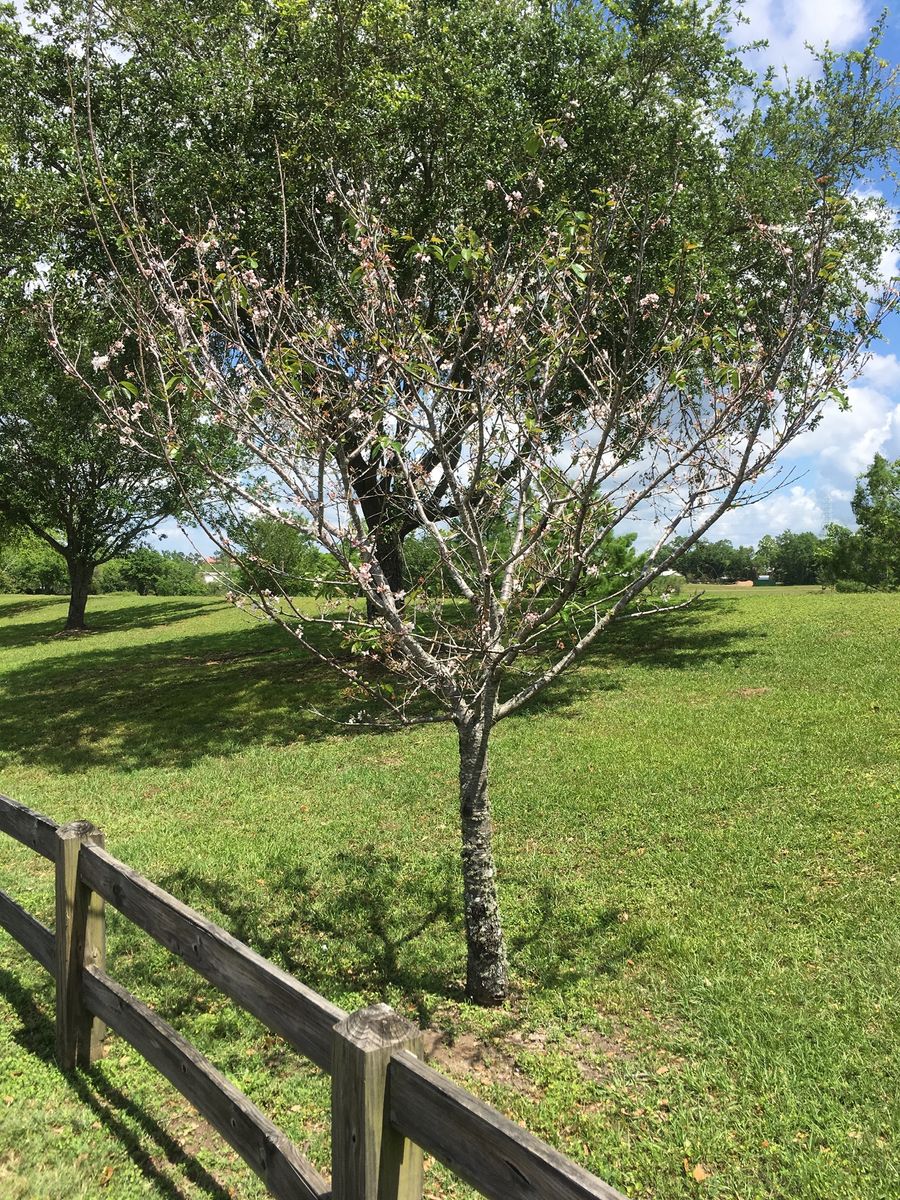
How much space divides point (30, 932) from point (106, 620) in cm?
2863

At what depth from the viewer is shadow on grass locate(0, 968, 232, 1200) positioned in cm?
373

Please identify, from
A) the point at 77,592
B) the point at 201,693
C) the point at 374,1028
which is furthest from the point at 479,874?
the point at 77,592

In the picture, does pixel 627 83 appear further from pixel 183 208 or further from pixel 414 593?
pixel 414 593

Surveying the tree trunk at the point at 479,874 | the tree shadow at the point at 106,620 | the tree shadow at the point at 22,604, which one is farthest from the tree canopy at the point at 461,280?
the tree shadow at the point at 22,604

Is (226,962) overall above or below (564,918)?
above

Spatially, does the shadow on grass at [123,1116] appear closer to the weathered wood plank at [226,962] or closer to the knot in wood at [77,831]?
the weathered wood plank at [226,962]

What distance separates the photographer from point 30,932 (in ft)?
16.0

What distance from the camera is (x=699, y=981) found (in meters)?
5.48

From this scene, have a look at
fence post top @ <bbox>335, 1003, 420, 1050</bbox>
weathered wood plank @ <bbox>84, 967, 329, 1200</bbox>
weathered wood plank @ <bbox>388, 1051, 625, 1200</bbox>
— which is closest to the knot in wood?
weathered wood plank @ <bbox>84, 967, 329, 1200</bbox>

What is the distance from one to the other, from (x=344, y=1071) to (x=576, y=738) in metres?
9.20

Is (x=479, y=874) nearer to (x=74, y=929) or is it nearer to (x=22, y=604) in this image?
(x=74, y=929)

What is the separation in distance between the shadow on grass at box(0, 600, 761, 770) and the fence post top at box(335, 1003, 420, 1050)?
6.32 m

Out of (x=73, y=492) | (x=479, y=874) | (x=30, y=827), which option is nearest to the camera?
(x=30, y=827)

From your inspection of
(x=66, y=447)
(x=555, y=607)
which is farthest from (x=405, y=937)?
(x=66, y=447)
